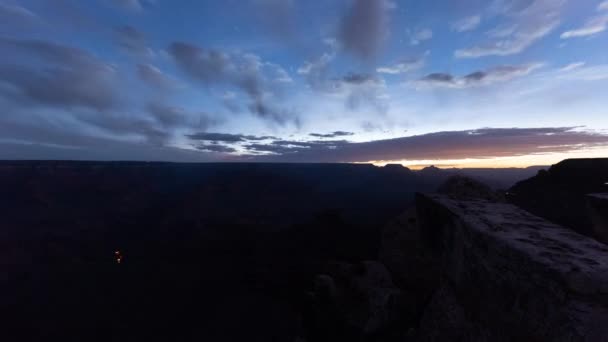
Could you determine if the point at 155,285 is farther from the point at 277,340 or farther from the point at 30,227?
the point at 30,227

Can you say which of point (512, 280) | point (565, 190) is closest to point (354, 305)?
point (512, 280)

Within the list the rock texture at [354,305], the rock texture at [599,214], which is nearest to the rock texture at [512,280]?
the rock texture at [599,214]

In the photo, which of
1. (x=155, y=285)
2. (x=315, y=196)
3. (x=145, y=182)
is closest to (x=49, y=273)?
(x=155, y=285)

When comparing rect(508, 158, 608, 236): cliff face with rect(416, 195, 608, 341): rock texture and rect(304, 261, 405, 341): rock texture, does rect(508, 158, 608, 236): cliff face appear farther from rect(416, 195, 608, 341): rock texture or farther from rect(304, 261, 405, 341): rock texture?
rect(416, 195, 608, 341): rock texture

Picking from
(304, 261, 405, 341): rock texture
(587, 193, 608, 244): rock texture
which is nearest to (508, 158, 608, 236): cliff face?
(587, 193, 608, 244): rock texture

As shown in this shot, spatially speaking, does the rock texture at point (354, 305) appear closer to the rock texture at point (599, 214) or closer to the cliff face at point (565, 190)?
the rock texture at point (599, 214)
